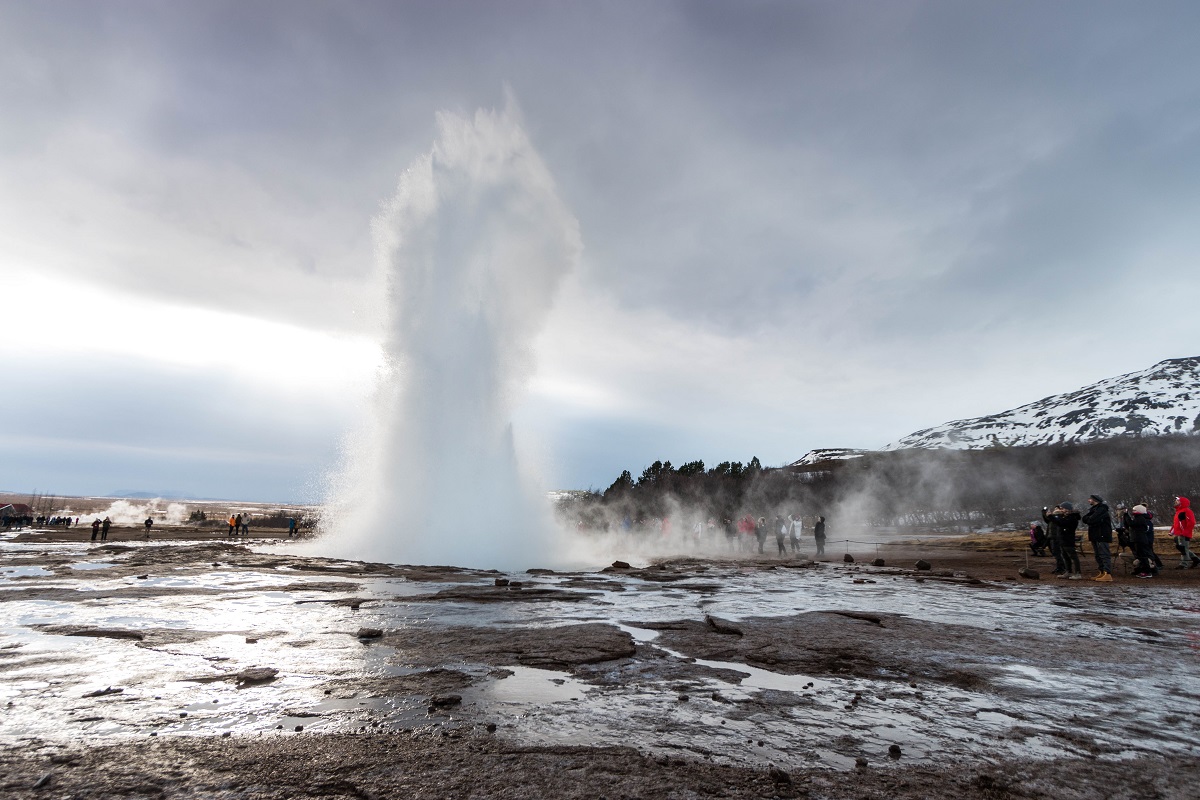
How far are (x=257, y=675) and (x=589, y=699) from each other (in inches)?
120

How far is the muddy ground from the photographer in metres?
3.27

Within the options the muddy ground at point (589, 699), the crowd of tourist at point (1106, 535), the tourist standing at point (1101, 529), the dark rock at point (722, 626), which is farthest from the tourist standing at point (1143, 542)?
the dark rock at point (722, 626)

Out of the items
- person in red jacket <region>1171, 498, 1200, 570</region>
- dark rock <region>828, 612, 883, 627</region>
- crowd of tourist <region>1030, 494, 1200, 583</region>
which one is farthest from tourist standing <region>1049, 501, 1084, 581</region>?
dark rock <region>828, 612, 883, 627</region>

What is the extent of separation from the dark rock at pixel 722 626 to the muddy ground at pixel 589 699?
0.14 ft

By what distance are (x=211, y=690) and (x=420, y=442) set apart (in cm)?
1522

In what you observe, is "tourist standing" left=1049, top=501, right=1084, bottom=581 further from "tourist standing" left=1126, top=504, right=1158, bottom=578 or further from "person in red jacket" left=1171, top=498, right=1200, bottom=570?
"person in red jacket" left=1171, top=498, right=1200, bottom=570

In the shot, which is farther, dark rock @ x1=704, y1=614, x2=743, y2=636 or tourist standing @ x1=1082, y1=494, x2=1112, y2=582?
tourist standing @ x1=1082, y1=494, x2=1112, y2=582

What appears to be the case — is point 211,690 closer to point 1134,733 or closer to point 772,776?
point 772,776

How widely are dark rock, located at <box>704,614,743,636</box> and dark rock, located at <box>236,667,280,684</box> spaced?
520cm

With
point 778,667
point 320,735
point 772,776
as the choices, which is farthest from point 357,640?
point 772,776

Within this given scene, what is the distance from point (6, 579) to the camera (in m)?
13.0

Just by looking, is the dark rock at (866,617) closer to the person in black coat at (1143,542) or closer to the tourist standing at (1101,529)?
the tourist standing at (1101,529)

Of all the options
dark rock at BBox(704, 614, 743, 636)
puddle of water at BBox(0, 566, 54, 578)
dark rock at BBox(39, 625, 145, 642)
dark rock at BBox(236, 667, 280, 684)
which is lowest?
dark rock at BBox(704, 614, 743, 636)

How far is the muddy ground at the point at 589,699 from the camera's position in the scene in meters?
3.27
